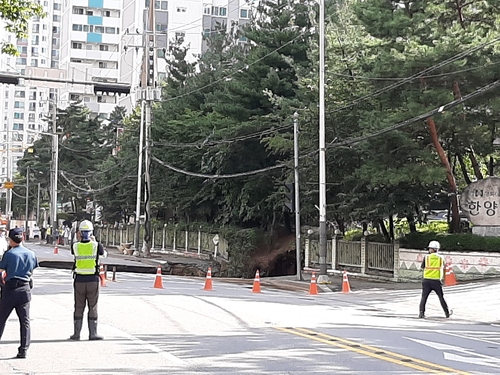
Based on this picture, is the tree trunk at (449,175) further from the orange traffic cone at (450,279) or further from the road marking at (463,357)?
the road marking at (463,357)

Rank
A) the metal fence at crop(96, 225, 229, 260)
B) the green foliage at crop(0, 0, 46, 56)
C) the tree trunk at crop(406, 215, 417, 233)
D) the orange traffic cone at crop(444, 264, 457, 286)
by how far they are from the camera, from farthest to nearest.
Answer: the metal fence at crop(96, 225, 229, 260) < the tree trunk at crop(406, 215, 417, 233) < the orange traffic cone at crop(444, 264, 457, 286) < the green foliage at crop(0, 0, 46, 56)

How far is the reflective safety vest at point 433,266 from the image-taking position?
19172mm

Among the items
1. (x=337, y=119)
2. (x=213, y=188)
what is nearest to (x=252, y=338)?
(x=337, y=119)

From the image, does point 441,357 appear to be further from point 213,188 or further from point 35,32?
point 35,32

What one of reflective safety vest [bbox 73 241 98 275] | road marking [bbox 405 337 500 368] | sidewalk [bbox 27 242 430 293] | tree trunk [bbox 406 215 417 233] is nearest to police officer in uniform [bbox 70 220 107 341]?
reflective safety vest [bbox 73 241 98 275]

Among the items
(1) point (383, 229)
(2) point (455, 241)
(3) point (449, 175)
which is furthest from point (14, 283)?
(1) point (383, 229)

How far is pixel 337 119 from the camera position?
117 feet

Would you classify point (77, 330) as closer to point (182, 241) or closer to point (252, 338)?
point (252, 338)

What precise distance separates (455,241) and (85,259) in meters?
20.3

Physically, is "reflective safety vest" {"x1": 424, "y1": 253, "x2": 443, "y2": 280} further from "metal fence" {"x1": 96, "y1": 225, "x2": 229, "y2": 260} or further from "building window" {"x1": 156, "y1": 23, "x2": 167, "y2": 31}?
"building window" {"x1": 156, "y1": 23, "x2": 167, "y2": 31}

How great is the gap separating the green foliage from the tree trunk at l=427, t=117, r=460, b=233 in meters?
15.5

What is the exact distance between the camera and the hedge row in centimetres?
2959

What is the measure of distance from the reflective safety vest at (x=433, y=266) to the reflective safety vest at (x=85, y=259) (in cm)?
908

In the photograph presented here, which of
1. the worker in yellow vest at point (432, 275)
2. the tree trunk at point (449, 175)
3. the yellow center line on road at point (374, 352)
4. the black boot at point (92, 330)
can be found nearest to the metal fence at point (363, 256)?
the tree trunk at point (449, 175)
